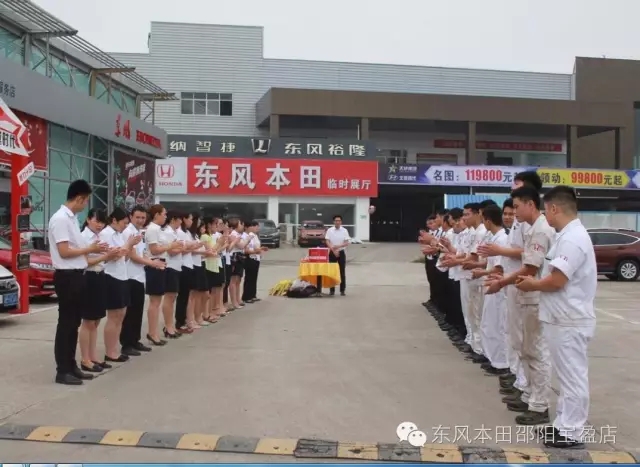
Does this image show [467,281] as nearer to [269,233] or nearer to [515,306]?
[515,306]

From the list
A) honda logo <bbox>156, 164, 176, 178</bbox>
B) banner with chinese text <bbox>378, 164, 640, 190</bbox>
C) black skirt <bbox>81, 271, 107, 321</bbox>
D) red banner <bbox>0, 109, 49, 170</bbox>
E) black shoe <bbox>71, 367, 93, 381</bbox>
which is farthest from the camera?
banner with chinese text <bbox>378, 164, 640, 190</bbox>

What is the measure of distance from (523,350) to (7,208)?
42.6 ft

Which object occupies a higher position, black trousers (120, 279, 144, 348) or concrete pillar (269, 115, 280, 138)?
concrete pillar (269, 115, 280, 138)

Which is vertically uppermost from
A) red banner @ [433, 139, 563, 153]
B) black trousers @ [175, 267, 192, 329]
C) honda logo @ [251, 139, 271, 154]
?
red banner @ [433, 139, 563, 153]

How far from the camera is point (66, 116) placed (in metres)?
15.0

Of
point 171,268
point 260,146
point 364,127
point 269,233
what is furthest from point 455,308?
point 364,127

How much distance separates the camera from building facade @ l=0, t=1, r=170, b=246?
13.6 meters

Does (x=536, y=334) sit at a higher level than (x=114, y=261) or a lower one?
lower

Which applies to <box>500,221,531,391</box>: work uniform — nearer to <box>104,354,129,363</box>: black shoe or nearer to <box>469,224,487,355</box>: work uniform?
<box>469,224,487,355</box>: work uniform

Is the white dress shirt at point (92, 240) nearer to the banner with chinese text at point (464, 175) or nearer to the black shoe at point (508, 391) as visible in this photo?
the black shoe at point (508, 391)

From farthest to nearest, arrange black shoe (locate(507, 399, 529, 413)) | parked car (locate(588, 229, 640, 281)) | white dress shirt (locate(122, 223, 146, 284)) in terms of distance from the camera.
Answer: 1. parked car (locate(588, 229, 640, 281))
2. white dress shirt (locate(122, 223, 146, 284))
3. black shoe (locate(507, 399, 529, 413))

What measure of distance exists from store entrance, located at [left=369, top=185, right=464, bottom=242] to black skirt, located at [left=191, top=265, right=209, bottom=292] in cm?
3284

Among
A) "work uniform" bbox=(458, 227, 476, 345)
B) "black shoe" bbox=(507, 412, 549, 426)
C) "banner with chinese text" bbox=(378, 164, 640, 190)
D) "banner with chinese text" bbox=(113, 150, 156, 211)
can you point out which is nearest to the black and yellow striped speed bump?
"black shoe" bbox=(507, 412, 549, 426)

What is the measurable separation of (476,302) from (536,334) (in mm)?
2306
